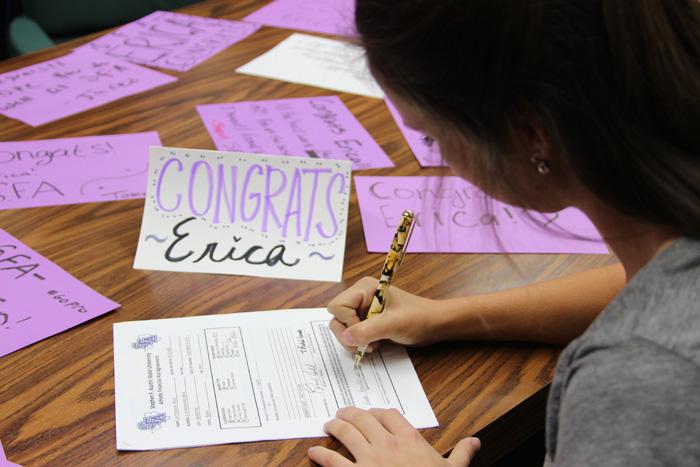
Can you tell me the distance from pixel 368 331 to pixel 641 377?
327 millimetres

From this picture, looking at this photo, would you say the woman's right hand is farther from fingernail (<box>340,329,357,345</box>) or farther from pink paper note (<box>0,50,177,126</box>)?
pink paper note (<box>0,50,177,126</box>)

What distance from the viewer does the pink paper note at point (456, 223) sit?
1062 millimetres

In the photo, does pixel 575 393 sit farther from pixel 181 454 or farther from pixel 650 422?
pixel 181 454

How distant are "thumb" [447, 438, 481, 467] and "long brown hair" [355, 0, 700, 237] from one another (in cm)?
26

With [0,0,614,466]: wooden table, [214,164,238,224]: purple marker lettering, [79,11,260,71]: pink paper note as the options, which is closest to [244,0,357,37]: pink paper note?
[79,11,260,71]: pink paper note

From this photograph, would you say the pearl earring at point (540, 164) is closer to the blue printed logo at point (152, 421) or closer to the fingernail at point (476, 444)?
the fingernail at point (476, 444)

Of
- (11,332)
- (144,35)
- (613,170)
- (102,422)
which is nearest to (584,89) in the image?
(613,170)

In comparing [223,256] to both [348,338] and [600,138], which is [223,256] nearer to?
[348,338]

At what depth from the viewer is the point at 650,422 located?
0.56 m

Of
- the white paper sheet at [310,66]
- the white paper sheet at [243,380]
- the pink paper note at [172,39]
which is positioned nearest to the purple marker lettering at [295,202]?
the white paper sheet at [243,380]

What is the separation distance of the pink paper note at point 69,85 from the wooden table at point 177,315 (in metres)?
0.04

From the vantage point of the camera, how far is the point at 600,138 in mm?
625

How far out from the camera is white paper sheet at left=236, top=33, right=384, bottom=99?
147cm

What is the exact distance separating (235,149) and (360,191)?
0.21 m
